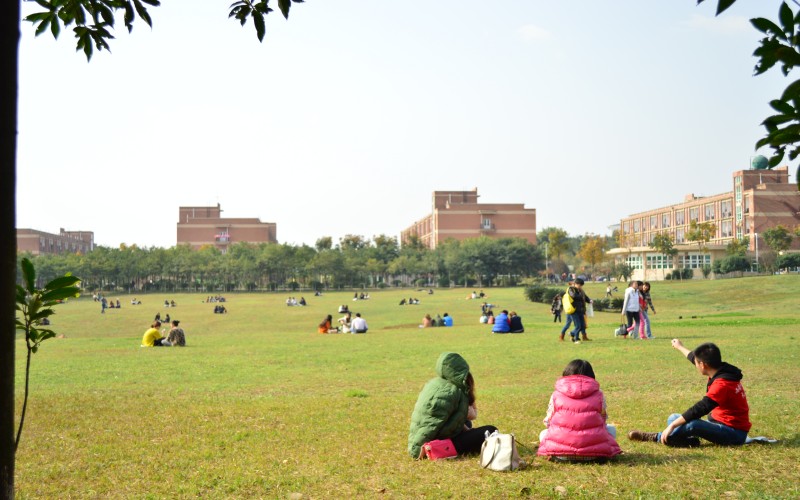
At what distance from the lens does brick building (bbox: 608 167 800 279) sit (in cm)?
10094

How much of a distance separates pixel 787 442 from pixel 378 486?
445cm

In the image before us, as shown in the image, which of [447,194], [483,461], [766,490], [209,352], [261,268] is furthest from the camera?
[447,194]

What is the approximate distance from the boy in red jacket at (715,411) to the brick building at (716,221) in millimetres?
83373

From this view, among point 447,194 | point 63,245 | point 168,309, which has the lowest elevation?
point 168,309

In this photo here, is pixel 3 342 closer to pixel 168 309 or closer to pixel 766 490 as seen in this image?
pixel 766 490

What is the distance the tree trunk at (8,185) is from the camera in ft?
10.8

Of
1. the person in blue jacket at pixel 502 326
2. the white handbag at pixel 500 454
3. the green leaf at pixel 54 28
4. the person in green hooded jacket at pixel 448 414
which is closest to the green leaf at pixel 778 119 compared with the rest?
the green leaf at pixel 54 28

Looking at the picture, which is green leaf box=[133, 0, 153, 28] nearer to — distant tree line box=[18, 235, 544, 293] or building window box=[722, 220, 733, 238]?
distant tree line box=[18, 235, 544, 293]

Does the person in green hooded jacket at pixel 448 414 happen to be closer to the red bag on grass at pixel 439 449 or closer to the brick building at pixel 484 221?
the red bag on grass at pixel 439 449

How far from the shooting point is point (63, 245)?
176 m

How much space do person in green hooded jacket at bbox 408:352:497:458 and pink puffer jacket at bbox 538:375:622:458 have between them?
851 mm

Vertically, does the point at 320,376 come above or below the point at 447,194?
below

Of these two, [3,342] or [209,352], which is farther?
[209,352]

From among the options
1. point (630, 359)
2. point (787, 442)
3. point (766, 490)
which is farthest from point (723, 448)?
point (630, 359)
